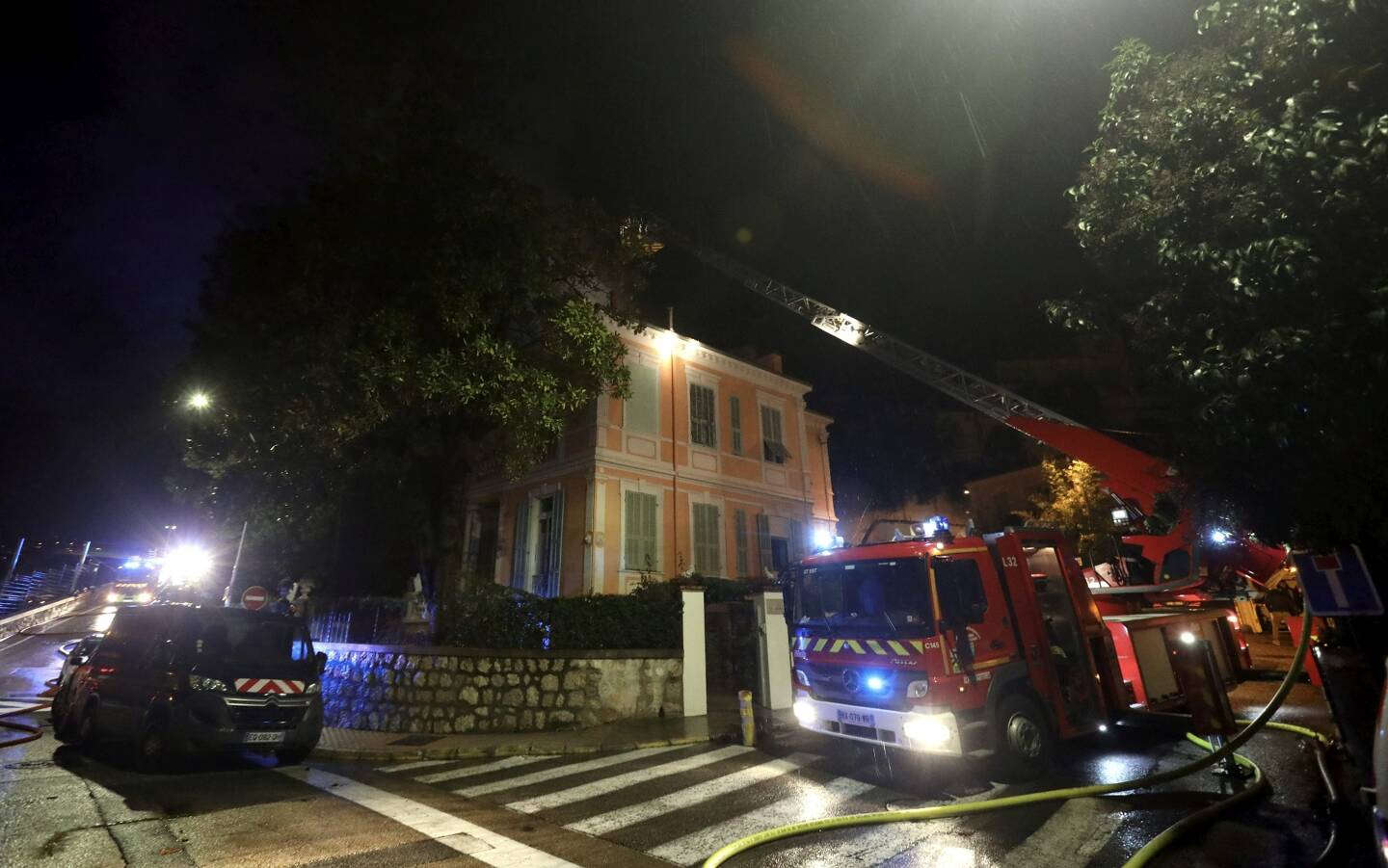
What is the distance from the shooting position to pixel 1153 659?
7746mm

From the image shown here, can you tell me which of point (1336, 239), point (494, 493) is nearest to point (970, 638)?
point (1336, 239)

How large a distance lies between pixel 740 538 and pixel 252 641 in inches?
479

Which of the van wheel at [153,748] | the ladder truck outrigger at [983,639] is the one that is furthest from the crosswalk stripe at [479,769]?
the ladder truck outrigger at [983,639]

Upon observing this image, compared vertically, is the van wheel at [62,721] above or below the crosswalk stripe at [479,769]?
above

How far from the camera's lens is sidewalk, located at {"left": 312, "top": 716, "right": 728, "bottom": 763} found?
8477mm

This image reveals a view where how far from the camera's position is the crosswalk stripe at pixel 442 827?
4.31 meters

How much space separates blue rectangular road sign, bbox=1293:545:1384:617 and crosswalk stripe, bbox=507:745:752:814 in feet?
19.4

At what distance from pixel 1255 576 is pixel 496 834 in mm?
11595

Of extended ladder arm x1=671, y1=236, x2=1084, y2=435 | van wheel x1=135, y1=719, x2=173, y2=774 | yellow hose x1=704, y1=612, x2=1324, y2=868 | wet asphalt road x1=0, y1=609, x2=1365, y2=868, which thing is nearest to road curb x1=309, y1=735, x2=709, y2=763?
wet asphalt road x1=0, y1=609, x2=1365, y2=868

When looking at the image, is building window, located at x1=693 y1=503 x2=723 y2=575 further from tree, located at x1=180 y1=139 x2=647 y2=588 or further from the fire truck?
the fire truck

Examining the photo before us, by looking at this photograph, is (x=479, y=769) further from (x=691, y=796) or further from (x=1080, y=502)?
(x=1080, y=502)

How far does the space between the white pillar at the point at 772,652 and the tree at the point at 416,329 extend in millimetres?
5070

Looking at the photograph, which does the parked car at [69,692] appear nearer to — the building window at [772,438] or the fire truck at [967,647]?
the fire truck at [967,647]

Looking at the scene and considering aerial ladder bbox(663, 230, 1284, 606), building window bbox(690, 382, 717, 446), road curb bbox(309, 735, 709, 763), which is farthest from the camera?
building window bbox(690, 382, 717, 446)
